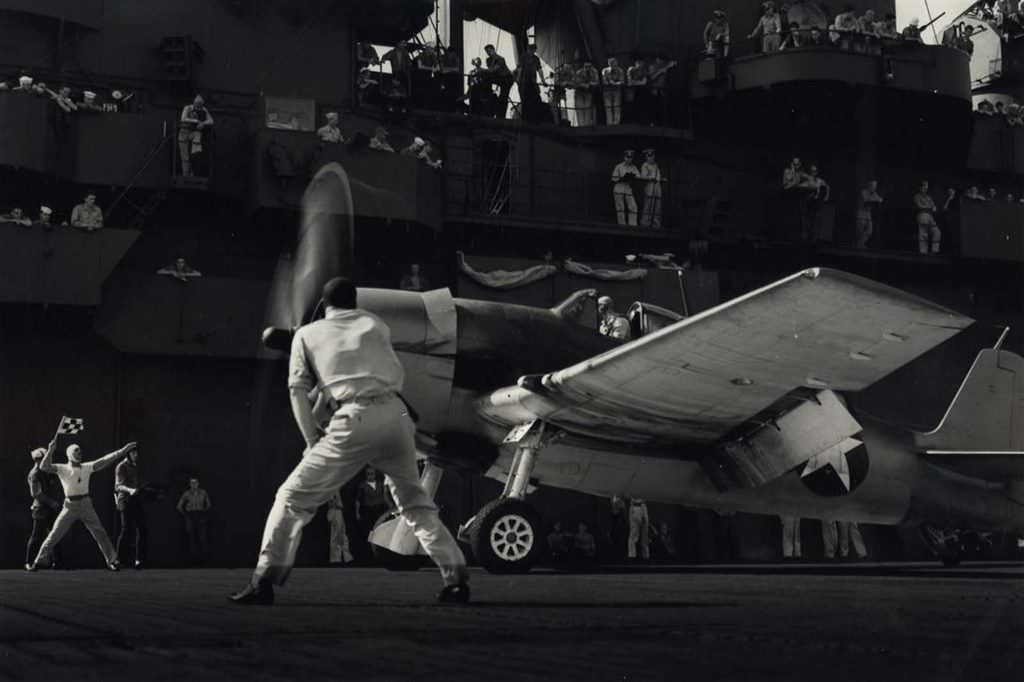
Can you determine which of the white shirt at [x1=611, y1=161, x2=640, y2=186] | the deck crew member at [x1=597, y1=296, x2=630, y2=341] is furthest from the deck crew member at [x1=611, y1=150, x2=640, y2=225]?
the deck crew member at [x1=597, y1=296, x2=630, y2=341]

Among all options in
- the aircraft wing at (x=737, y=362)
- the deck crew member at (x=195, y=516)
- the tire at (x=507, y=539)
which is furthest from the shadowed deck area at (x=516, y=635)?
the deck crew member at (x=195, y=516)

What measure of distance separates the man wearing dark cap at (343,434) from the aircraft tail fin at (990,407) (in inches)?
495

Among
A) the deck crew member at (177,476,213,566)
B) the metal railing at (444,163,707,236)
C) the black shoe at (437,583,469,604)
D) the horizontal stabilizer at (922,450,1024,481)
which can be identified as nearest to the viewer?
the black shoe at (437,583,469,604)

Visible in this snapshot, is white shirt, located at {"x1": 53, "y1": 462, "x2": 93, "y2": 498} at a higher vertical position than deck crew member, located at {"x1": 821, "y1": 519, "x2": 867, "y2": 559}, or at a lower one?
higher

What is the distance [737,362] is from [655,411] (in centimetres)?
185

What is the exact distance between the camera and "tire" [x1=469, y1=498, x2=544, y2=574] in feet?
49.1

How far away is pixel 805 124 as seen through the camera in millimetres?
31906

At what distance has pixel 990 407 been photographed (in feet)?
66.9

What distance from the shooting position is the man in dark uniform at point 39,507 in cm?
2150

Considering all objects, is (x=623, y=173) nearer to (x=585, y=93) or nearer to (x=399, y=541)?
(x=585, y=93)

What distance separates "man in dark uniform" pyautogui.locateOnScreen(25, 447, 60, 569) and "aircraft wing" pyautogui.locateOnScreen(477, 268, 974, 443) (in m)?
9.10

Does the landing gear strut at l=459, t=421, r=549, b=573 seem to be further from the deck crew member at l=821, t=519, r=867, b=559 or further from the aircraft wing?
the deck crew member at l=821, t=519, r=867, b=559

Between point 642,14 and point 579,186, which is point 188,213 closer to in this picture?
point 579,186

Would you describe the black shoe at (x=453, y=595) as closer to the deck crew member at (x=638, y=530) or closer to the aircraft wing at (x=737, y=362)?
the aircraft wing at (x=737, y=362)
